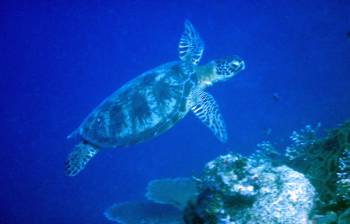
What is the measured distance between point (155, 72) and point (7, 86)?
6016 cm

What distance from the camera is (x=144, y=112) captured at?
632 cm

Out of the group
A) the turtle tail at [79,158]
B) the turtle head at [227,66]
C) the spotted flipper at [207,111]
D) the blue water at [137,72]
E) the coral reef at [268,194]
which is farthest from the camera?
the blue water at [137,72]

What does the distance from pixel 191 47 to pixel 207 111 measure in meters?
1.96

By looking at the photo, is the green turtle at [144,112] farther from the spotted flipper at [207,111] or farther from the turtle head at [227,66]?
the turtle head at [227,66]

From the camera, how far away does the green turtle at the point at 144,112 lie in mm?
6262

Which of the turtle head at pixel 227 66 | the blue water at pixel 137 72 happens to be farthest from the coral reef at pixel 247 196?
the blue water at pixel 137 72

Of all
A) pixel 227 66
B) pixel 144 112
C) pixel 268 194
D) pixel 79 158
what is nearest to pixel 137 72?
pixel 227 66


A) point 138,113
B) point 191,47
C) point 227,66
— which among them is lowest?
point 138,113

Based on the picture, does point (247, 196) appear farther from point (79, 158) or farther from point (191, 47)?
point (191, 47)

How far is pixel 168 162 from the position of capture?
2170 cm

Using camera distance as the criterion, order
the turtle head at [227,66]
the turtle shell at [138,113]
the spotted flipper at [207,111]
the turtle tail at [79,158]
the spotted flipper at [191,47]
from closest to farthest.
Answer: the turtle shell at [138,113], the turtle tail at [79,158], the spotted flipper at [207,111], the turtle head at [227,66], the spotted flipper at [191,47]

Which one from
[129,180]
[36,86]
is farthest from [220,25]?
[36,86]

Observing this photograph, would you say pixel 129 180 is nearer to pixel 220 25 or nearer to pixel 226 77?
pixel 226 77

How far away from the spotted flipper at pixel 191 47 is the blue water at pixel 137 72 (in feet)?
15.6
